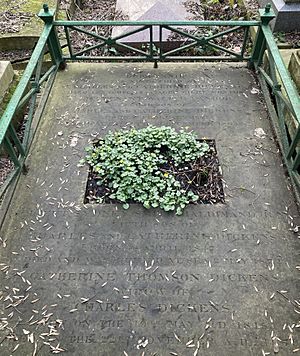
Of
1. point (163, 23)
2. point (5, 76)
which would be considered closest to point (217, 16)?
point (163, 23)

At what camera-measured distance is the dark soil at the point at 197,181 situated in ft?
11.1

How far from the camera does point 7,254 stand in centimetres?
299

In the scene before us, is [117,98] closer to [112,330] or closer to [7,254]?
[7,254]

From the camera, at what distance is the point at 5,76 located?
4.60m

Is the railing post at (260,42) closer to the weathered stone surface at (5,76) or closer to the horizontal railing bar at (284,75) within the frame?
the horizontal railing bar at (284,75)

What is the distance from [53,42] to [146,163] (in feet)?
7.14

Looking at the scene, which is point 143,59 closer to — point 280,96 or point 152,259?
point 280,96

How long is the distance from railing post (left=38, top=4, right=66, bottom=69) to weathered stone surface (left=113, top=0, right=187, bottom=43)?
5.20 ft

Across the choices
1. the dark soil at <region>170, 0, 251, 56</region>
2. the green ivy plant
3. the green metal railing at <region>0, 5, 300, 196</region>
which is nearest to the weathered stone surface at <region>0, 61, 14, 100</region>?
the green metal railing at <region>0, 5, 300, 196</region>

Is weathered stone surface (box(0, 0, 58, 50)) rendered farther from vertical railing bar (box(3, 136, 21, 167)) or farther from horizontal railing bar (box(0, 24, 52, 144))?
vertical railing bar (box(3, 136, 21, 167))

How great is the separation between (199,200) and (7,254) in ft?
5.63

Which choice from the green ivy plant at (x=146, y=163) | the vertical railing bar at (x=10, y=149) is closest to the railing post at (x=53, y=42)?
the green ivy plant at (x=146, y=163)

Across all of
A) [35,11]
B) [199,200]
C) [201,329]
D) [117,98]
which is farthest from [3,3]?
[201,329]

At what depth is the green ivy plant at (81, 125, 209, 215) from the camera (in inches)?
131
